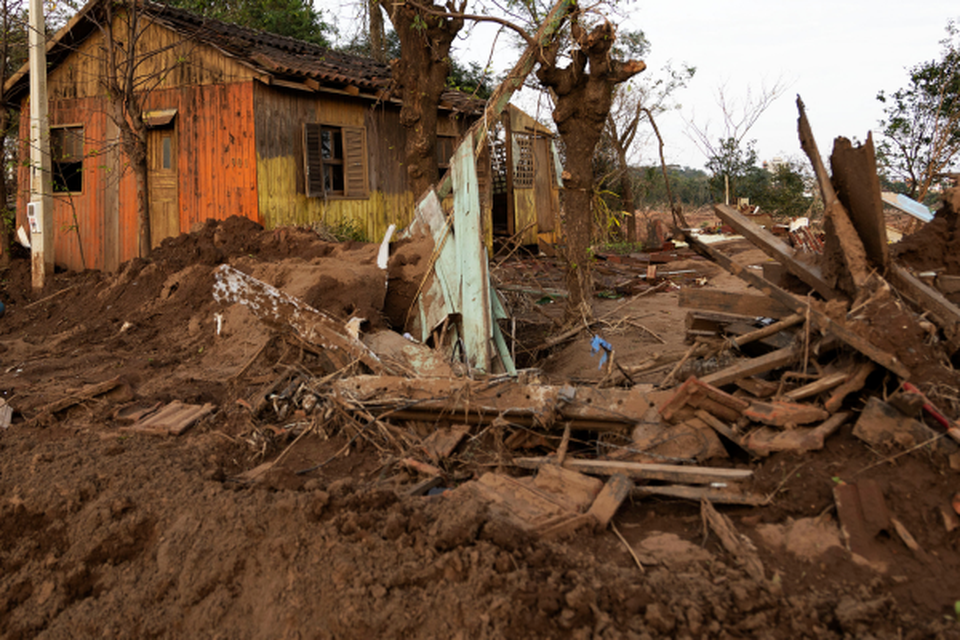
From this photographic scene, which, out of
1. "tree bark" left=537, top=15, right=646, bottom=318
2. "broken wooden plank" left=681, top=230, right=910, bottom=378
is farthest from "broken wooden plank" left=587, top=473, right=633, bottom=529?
"tree bark" left=537, top=15, right=646, bottom=318

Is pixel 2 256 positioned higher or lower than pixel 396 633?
higher

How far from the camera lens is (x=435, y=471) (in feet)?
12.4

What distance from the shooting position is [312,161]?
11.5 meters

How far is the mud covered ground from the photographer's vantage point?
2.41m

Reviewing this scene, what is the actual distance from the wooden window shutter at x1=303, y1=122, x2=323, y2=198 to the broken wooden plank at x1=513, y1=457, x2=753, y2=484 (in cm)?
895

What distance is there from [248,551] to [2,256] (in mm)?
12278

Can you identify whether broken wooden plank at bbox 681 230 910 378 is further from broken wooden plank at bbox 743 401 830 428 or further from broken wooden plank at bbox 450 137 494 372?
broken wooden plank at bbox 450 137 494 372

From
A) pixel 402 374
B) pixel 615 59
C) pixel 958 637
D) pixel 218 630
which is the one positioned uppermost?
pixel 615 59

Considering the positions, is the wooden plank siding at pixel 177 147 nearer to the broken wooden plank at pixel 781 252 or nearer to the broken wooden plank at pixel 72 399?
the broken wooden plank at pixel 72 399

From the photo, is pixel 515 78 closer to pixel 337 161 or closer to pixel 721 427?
pixel 721 427

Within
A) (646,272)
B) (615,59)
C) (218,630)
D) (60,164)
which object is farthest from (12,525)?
(60,164)

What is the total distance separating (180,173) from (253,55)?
242 centimetres

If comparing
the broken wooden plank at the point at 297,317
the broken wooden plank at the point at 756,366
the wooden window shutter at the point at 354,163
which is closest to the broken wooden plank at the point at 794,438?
the broken wooden plank at the point at 756,366

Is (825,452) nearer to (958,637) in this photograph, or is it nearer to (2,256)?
(958,637)
